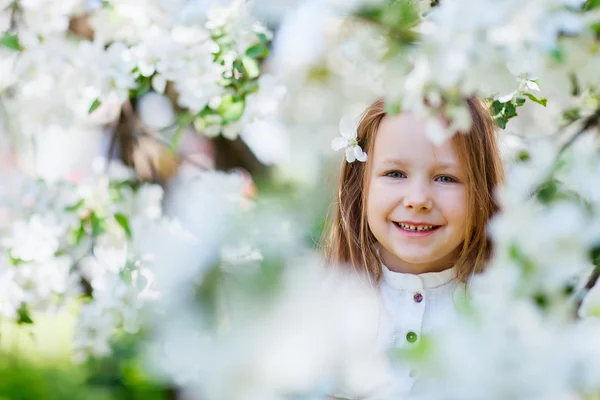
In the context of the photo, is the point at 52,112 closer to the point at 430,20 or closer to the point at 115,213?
the point at 115,213

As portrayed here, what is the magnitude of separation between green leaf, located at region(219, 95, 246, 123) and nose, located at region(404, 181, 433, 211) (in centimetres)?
37

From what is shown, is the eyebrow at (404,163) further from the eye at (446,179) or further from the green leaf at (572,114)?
the green leaf at (572,114)

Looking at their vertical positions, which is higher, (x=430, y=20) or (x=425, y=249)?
(x=430, y=20)

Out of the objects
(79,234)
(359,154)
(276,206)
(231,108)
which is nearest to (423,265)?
(359,154)

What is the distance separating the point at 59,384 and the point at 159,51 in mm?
1300

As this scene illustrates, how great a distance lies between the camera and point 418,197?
142 cm

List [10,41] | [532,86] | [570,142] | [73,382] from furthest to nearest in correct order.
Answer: [73,382] → [10,41] → [532,86] → [570,142]

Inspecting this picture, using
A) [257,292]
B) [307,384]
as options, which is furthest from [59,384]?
[307,384]

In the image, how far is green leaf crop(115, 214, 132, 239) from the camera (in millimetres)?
1756

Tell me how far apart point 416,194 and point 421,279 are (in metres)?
0.21

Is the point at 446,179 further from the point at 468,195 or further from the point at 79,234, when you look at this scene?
the point at 79,234

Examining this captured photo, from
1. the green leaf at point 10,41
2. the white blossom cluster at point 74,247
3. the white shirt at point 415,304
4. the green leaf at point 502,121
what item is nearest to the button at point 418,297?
the white shirt at point 415,304

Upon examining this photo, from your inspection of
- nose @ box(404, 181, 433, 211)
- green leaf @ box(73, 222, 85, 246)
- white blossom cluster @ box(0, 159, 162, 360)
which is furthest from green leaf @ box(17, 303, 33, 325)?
nose @ box(404, 181, 433, 211)

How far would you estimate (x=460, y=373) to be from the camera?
2.07ft
